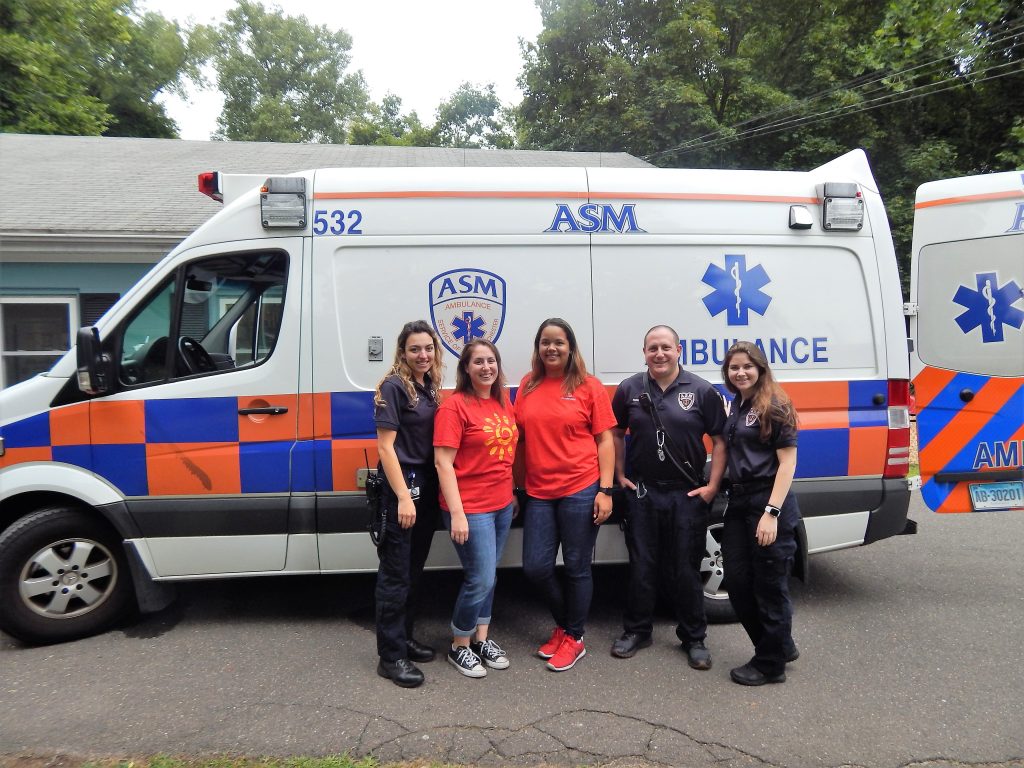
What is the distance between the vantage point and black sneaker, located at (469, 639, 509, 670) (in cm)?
349

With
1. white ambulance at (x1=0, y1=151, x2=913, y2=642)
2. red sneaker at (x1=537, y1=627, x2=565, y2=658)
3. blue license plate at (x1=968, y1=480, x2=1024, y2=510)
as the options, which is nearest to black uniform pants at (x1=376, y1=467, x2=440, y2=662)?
white ambulance at (x1=0, y1=151, x2=913, y2=642)

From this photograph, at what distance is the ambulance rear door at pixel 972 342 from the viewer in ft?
14.0

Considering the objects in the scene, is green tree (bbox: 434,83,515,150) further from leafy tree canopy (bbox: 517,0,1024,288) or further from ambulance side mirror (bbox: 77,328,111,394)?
ambulance side mirror (bbox: 77,328,111,394)

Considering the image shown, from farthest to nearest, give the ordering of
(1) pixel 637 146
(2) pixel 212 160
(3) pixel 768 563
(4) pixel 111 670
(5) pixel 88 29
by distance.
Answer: (5) pixel 88 29 < (1) pixel 637 146 < (2) pixel 212 160 < (4) pixel 111 670 < (3) pixel 768 563

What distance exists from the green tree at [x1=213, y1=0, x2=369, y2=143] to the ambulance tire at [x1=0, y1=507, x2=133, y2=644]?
36.3 m

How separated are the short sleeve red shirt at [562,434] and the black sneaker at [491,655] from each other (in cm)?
79

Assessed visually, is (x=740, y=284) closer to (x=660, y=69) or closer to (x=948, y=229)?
(x=948, y=229)

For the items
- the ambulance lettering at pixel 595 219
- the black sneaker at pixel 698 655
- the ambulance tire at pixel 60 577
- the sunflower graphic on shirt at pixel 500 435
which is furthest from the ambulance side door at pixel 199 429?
the black sneaker at pixel 698 655

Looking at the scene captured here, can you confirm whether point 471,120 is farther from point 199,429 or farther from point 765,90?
point 199,429

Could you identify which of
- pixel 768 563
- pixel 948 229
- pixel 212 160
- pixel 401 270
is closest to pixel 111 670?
pixel 401 270

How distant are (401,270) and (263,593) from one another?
7.42 ft

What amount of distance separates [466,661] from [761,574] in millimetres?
1428

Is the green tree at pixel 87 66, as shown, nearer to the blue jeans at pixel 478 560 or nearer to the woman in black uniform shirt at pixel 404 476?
the woman in black uniform shirt at pixel 404 476

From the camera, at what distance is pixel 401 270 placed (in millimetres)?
3760
